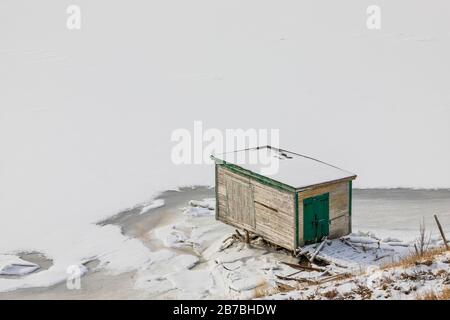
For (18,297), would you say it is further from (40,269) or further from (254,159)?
(254,159)

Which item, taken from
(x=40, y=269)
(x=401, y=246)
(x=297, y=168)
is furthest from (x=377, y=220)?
(x=40, y=269)

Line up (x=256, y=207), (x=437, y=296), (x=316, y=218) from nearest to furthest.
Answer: (x=437, y=296) → (x=316, y=218) → (x=256, y=207)

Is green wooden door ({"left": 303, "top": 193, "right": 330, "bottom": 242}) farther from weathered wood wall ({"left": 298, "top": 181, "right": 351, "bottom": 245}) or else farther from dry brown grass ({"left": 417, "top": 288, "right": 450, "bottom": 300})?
dry brown grass ({"left": 417, "top": 288, "right": 450, "bottom": 300})

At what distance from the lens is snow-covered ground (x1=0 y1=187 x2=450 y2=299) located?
67.8 feet

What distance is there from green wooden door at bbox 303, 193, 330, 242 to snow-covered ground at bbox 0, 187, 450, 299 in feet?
1.58

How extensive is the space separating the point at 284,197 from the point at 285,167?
1.53 metres

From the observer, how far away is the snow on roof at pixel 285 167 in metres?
22.0

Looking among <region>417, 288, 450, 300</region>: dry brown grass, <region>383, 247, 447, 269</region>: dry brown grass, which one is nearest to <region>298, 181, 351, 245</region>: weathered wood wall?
<region>383, 247, 447, 269</region>: dry brown grass

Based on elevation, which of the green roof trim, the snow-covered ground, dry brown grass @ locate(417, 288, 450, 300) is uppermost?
the green roof trim

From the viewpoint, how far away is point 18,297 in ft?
68.6

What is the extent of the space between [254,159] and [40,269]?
8.60 meters

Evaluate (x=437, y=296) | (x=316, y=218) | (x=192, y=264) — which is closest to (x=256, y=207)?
(x=316, y=218)

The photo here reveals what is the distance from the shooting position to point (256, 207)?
23.2 metres

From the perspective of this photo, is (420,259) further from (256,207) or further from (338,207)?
(256,207)
